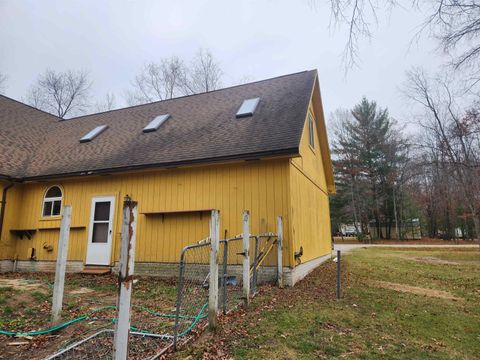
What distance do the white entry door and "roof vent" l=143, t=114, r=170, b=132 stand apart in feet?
9.24

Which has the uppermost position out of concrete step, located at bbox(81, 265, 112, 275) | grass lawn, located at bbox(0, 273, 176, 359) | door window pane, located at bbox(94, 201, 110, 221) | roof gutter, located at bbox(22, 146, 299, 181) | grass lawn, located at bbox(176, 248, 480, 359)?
roof gutter, located at bbox(22, 146, 299, 181)

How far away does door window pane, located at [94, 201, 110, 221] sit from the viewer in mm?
9312

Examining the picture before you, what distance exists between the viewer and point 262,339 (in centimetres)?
381

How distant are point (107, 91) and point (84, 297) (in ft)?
85.0

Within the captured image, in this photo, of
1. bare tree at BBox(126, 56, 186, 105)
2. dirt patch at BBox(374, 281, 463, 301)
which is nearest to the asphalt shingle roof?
dirt patch at BBox(374, 281, 463, 301)

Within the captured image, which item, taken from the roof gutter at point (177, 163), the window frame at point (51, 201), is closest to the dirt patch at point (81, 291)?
the roof gutter at point (177, 163)

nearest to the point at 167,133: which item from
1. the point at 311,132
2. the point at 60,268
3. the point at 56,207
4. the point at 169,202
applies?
the point at 169,202

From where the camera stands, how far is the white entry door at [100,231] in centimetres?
909

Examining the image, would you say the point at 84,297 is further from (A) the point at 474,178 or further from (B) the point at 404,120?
(B) the point at 404,120

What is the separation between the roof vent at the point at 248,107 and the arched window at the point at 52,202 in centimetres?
635

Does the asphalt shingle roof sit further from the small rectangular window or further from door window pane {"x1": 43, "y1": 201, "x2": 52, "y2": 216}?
the small rectangular window

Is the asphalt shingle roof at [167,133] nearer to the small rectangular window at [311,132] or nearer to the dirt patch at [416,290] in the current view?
the small rectangular window at [311,132]

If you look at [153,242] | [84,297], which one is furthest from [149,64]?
[84,297]

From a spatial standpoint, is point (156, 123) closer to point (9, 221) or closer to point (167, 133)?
point (167, 133)
